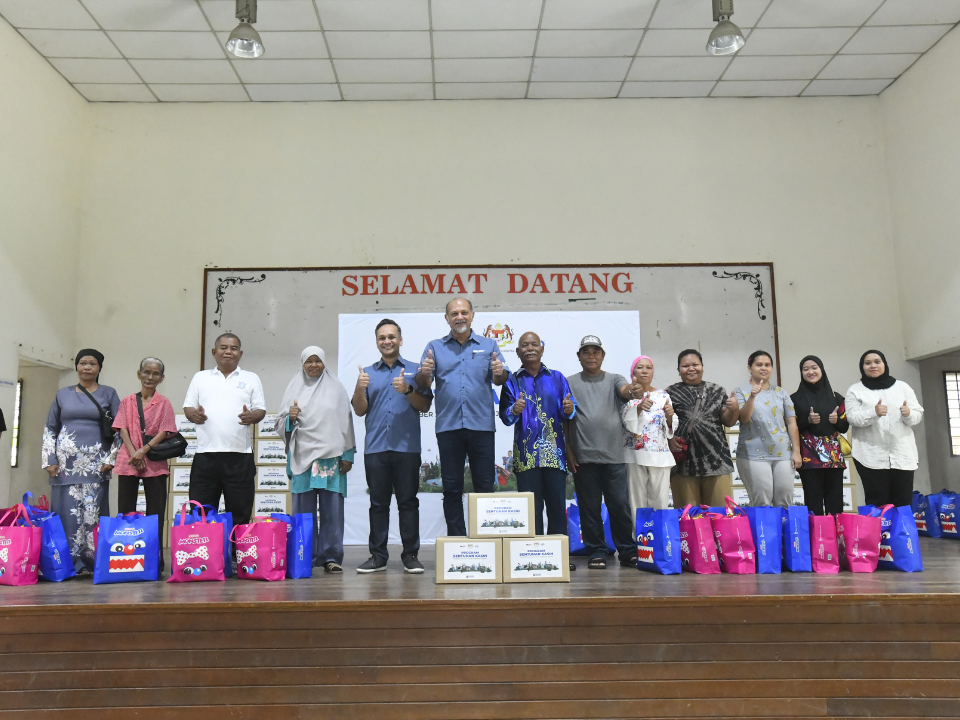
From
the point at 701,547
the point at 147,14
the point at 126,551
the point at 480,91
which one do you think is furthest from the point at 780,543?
the point at 147,14

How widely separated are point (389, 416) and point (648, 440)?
4.73 ft

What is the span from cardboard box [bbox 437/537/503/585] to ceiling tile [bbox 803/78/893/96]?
217 inches

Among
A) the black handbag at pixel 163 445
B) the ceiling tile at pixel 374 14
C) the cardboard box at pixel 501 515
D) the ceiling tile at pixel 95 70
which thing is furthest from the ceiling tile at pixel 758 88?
the black handbag at pixel 163 445

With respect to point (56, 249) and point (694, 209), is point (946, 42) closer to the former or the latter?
point (694, 209)

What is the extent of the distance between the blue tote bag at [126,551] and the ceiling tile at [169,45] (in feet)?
13.0

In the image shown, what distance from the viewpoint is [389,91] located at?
6.50 metres

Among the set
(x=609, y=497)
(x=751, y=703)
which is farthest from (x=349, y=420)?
(x=751, y=703)

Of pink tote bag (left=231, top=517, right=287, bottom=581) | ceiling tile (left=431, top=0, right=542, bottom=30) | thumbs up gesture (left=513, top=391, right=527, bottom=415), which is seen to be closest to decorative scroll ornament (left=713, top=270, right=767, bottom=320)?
ceiling tile (left=431, top=0, right=542, bottom=30)

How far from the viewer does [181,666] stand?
8.50 feet

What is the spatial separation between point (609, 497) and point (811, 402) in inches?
58.0

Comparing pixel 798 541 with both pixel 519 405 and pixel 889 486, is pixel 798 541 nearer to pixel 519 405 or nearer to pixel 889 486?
pixel 889 486

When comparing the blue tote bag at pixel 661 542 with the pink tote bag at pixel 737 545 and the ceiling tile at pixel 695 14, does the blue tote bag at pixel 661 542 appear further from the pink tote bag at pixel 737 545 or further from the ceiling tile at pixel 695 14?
the ceiling tile at pixel 695 14

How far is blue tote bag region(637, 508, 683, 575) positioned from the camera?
3.57 meters

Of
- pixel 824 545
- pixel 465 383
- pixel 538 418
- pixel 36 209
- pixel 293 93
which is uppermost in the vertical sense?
pixel 293 93
